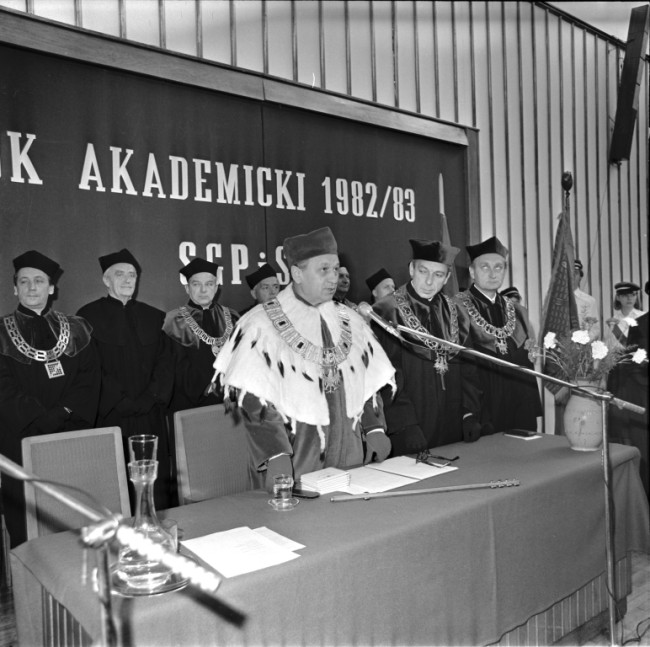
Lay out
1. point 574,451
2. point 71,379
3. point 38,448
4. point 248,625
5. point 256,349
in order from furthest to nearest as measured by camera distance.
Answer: point 71,379 → point 574,451 → point 256,349 → point 38,448 → point 248,625

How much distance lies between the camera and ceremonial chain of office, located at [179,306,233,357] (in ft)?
10.9

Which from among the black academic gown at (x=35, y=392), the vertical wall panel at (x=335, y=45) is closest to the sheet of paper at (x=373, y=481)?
the black academic gown at (x=35, y=392)

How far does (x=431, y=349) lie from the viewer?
3.59 m

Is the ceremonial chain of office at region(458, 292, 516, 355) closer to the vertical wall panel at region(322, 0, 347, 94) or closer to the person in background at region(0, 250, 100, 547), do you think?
the vertical wall panel at region(322, 0, 347, 94)

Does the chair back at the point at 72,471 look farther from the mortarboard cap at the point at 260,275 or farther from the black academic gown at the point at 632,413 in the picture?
the black academic gown at the point at 632,413

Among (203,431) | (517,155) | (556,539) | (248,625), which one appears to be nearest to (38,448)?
(203,431)

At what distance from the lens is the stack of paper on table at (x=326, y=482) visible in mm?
2150

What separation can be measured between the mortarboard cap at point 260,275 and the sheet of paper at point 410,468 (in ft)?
4.63

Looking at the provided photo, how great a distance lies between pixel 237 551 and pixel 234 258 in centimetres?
209

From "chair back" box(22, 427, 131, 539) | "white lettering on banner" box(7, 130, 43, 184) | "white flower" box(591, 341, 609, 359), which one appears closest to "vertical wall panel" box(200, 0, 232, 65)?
"white lettering on banner" box(7, 130, 43, 184)

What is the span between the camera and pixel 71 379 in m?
2.96

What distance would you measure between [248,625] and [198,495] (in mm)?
1107

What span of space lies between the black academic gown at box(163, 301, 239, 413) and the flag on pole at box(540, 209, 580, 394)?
2.56m

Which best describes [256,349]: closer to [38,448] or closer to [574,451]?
[38,448]
